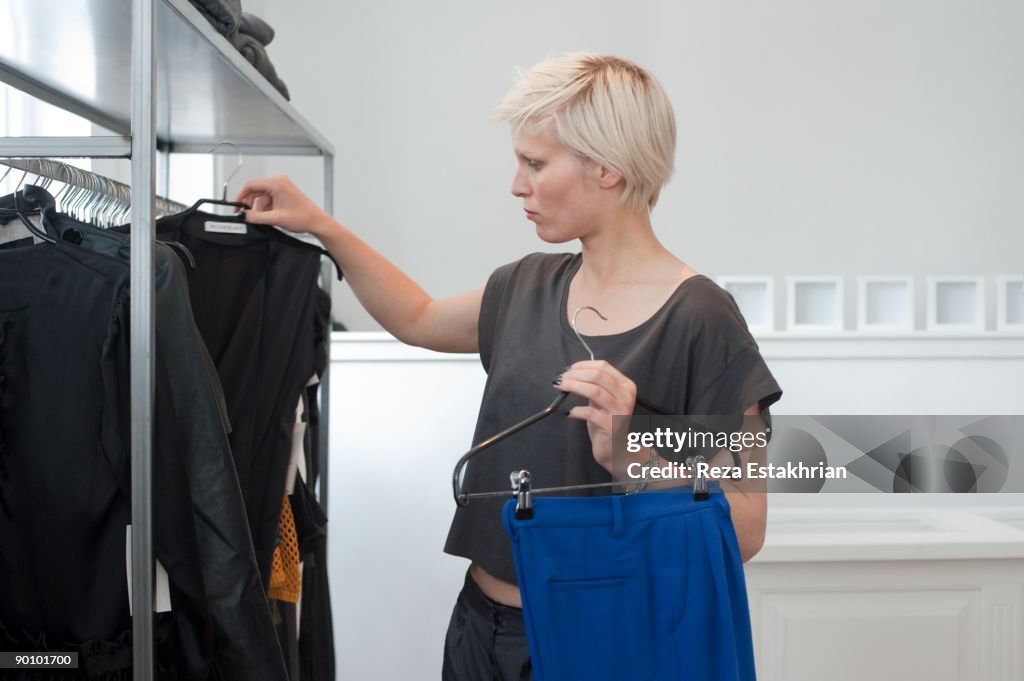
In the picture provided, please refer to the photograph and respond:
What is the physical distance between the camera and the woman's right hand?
176cm

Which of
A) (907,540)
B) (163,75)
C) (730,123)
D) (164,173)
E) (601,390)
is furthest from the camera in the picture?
(730,123)

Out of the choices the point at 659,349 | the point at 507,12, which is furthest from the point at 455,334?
the point at 507,12

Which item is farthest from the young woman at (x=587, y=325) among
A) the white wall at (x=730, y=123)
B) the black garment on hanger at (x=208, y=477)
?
the white wall at (x=730, y=123)

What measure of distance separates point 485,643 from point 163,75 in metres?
1.10

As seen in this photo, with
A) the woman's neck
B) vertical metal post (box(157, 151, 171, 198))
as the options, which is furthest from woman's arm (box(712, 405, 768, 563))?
vertical metal post (box(157, 151, 171, 198))

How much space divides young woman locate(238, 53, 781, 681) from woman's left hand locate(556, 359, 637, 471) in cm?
7

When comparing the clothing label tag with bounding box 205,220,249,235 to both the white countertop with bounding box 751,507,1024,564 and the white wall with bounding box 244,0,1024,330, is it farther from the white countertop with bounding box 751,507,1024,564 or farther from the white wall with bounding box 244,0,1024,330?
the white wall with bounding box 244,0,1024,330

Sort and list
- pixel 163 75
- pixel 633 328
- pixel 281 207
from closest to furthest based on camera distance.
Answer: pixel 633 328 → pixel 163 75 → pixel 281 207

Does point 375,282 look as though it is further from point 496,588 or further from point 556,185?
point 496,588

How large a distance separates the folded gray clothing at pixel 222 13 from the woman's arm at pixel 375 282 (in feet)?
0.93

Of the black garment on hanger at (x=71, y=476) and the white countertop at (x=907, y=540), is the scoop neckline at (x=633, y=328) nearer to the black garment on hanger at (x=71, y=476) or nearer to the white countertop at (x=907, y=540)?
the black garment on hanger at (x=71, y=476)

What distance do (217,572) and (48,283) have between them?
1.56ft

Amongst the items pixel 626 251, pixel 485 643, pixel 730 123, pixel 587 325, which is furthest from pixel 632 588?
pixel 730 123

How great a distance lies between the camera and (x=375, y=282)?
1.80 metres
